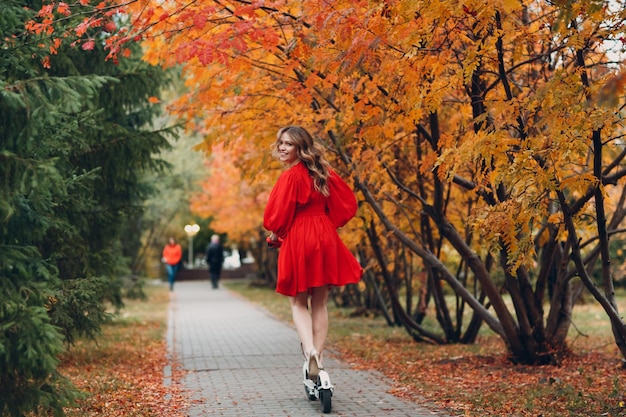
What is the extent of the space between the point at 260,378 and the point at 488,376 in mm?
2221

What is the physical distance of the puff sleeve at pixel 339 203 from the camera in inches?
273

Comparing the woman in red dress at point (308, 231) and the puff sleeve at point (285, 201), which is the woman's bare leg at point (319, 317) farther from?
the puff sleeve at point (285, 201)

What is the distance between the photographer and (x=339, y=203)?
6938mm

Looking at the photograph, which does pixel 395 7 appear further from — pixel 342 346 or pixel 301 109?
pixel 342 346

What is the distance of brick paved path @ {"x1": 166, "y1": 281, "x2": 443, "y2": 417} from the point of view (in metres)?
6.76

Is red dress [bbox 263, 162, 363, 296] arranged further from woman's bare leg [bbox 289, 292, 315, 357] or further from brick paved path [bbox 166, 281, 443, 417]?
brick paved path [bbox 166, 281, 443, 417]

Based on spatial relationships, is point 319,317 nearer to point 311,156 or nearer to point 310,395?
point 310,395

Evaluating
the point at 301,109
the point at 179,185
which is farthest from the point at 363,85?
the point at 179,185

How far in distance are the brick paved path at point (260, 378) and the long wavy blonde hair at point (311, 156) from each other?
1.68 meters

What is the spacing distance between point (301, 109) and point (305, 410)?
3.93m

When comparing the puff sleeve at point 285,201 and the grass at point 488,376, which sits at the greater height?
the puff sleeve at point 285,201

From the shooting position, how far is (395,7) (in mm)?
6383

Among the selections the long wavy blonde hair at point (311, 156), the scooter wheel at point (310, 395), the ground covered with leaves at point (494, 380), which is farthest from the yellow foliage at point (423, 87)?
the scooter wheel at point (310, 395)

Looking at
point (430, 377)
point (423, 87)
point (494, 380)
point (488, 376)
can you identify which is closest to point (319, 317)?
point (423, 87)
